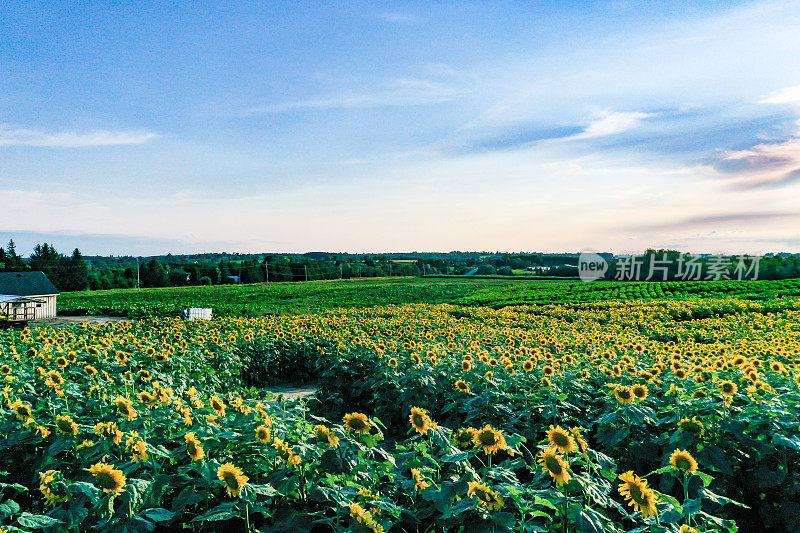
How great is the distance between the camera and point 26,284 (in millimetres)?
39375

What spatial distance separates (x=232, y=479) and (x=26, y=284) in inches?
1829

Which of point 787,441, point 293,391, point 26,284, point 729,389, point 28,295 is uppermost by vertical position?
point 729,389

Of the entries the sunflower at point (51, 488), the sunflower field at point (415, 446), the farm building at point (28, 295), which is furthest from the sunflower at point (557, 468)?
the farm building at point (28, 295)

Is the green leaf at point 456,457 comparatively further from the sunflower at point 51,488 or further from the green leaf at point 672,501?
the sunflower at point 51,488

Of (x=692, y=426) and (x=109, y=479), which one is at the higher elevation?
(x=109, y=479)

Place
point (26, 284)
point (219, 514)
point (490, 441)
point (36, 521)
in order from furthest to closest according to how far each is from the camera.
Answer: point (26, 284) < point (490, 441) < point (219, 514) < point (36, 521)

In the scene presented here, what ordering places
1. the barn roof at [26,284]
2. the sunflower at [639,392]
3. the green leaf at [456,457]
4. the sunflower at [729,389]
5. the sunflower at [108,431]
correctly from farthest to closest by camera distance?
the barn roof at [26,284] → the sunflower at [639,392] → the sunflower at [729,389] → the sunflower at [108,431] → the green leaf at [456,457]

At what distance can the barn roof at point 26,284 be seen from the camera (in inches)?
1513

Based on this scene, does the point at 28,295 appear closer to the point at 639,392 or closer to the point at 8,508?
the point at 8,508

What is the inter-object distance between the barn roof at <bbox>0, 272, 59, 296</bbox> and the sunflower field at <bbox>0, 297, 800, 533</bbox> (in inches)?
1445

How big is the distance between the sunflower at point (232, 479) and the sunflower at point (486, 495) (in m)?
1.25

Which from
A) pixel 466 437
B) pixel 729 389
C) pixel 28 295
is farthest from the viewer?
pixel 28 295

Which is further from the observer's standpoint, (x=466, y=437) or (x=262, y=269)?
(x=262, y=269)

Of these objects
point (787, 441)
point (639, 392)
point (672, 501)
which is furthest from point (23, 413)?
point (787, 441)
